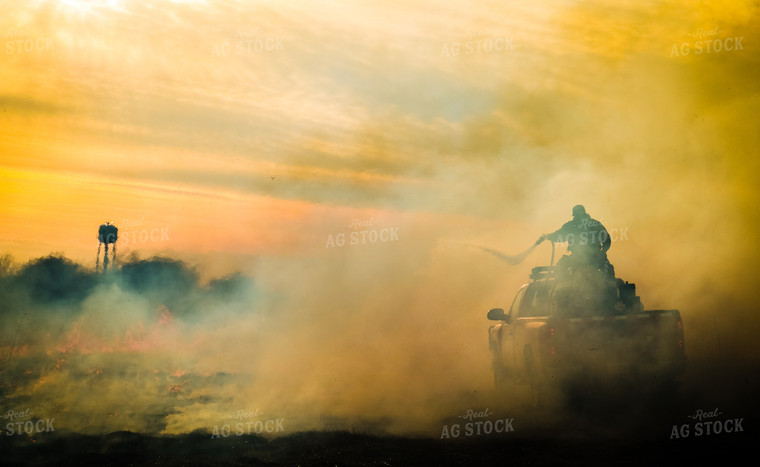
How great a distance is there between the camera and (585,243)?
12.2m

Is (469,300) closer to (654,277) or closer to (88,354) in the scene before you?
(654,277)

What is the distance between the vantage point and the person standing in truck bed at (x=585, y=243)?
474 inches

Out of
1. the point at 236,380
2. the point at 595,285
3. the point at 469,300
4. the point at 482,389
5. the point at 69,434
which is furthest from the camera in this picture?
the point at 469,300

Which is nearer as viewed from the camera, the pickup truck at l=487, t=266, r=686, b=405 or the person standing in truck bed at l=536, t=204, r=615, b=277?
the pickup truck at l=487, t=266, r=686, b=405

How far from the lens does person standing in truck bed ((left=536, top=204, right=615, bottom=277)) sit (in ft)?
39.5

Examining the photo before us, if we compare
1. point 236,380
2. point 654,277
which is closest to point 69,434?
point 236,380

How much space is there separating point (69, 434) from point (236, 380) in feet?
17.7

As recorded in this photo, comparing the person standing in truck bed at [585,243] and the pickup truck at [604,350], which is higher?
the person standing in truck bed at [585,243]

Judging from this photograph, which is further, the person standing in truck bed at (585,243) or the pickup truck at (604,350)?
the person standing in truck bed at (585,243)

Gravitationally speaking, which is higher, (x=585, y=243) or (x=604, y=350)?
(x=585, y=243)

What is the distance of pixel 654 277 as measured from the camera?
65.7 feet

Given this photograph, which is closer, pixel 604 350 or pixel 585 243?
pixel 604 350

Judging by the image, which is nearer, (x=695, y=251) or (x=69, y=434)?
(x=69, y=434)

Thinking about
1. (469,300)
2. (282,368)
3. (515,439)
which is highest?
(469,300)
